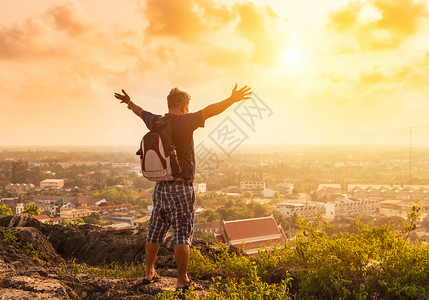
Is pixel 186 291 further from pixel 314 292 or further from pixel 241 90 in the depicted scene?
pixel 241 90

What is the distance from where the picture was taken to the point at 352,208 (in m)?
42.0

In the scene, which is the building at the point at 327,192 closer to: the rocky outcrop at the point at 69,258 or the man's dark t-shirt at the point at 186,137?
the rocky outcrop at the point at 69,258

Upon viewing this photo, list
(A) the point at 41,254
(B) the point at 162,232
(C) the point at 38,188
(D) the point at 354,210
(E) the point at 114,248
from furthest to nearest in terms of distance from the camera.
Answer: (C) the point at 38,188
(D) the point at 354,210
(E) the point at 114,248
(A) the point at 41,254
(B) the point at 162,232

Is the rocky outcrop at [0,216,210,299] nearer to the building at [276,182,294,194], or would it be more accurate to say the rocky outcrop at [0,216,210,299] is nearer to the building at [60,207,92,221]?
the building at [60,207,92,221]

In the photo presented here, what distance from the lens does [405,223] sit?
124 inches

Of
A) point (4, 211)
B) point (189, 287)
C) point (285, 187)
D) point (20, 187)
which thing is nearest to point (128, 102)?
point (189, 287)

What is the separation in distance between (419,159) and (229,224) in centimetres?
6536

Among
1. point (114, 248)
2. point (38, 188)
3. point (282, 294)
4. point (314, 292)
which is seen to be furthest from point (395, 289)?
point (38, 188)

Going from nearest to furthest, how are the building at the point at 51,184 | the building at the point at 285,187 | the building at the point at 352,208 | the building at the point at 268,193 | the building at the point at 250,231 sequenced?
the building at the point at 250,231
the building at the point at 352,208
the building at the point at 51,184
the building at the point at 268,193
the building at the point at 285,187

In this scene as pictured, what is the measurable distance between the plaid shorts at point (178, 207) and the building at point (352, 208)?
37514 millimetres

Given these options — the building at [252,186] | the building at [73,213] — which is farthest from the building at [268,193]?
the building at [73,213]

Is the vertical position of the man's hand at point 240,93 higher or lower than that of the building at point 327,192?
higher

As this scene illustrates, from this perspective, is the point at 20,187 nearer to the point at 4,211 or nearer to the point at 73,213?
the point at 73,213

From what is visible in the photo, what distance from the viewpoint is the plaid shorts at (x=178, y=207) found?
267 cm
